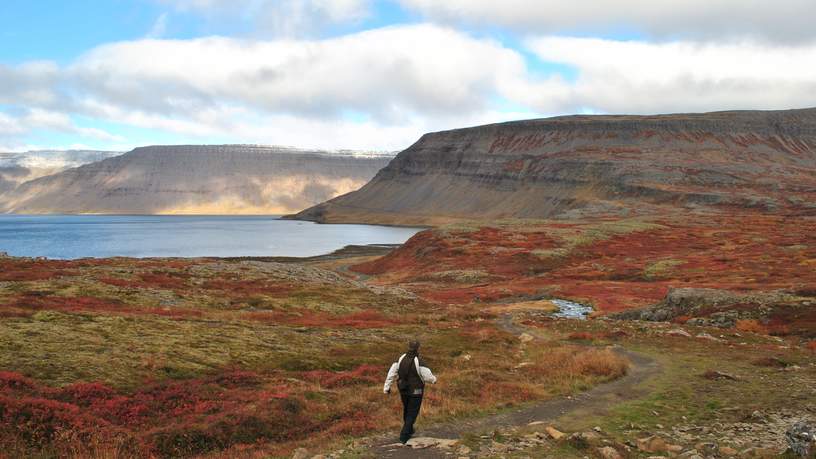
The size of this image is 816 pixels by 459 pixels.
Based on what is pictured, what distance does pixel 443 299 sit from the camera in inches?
2670

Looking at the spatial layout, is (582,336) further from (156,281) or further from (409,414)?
(156,281)

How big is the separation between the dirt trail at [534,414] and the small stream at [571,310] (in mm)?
24056

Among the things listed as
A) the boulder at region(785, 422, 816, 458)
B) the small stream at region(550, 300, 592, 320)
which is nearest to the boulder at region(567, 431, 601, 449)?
the boulder at region(785, 422, 816, 458)

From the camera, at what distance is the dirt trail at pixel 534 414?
1494 centimetres

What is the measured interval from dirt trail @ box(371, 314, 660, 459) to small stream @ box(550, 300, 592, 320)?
24.1 m

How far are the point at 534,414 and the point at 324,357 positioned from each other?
12225 mm

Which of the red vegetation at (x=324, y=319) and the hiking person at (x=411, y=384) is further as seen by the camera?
the red vegetation at (x=324, y=319)

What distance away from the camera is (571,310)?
5456 cm

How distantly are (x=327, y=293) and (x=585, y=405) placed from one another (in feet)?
121

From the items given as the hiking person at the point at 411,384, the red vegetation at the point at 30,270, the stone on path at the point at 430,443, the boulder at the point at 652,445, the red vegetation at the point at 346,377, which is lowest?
the red vegetation at the point at 346,377

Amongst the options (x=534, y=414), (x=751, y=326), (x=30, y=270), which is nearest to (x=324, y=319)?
(x=534, y=414)

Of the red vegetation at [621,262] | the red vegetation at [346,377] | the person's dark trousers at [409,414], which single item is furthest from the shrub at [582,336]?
the person's dark trousers at [409,414]

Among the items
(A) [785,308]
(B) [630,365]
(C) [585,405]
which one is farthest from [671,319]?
(C) [585,405]

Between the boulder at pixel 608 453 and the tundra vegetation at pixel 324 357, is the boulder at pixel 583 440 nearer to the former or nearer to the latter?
the tundra vegetation at pixel 324 357
